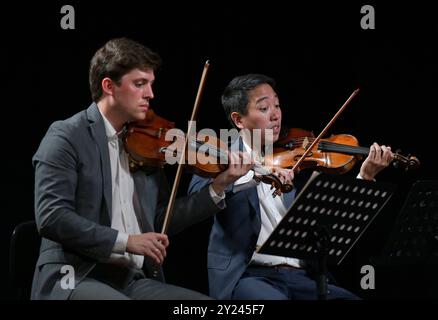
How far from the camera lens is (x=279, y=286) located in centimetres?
267

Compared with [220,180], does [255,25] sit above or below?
above

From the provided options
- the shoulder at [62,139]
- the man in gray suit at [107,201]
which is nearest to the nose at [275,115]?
the man in gray suit at [107,201]

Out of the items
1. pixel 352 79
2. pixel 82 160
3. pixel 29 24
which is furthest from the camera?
pixel 352 79

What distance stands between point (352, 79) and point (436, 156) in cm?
61

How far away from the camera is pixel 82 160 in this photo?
2377mm

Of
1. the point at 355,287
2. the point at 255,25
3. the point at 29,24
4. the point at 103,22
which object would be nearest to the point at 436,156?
the point at 355,287

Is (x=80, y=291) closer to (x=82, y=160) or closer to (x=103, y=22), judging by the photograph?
(x=82, y=160)

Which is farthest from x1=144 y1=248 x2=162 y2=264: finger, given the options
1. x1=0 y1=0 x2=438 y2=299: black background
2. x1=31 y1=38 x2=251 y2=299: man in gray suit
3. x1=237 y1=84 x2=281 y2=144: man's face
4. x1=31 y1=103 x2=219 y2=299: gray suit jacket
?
x1=0 y1=0 x2=438 y2=299: black background

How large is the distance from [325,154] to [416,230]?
2.13ft

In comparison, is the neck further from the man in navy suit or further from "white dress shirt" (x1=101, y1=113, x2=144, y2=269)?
the man in navy suit

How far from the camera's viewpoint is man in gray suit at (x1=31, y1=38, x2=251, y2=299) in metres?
2.26

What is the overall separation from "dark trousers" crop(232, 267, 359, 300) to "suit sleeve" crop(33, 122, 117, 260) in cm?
62

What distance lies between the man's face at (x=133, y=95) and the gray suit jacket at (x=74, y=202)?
0.31 feet

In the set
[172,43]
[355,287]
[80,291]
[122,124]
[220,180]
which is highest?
[172,43]
